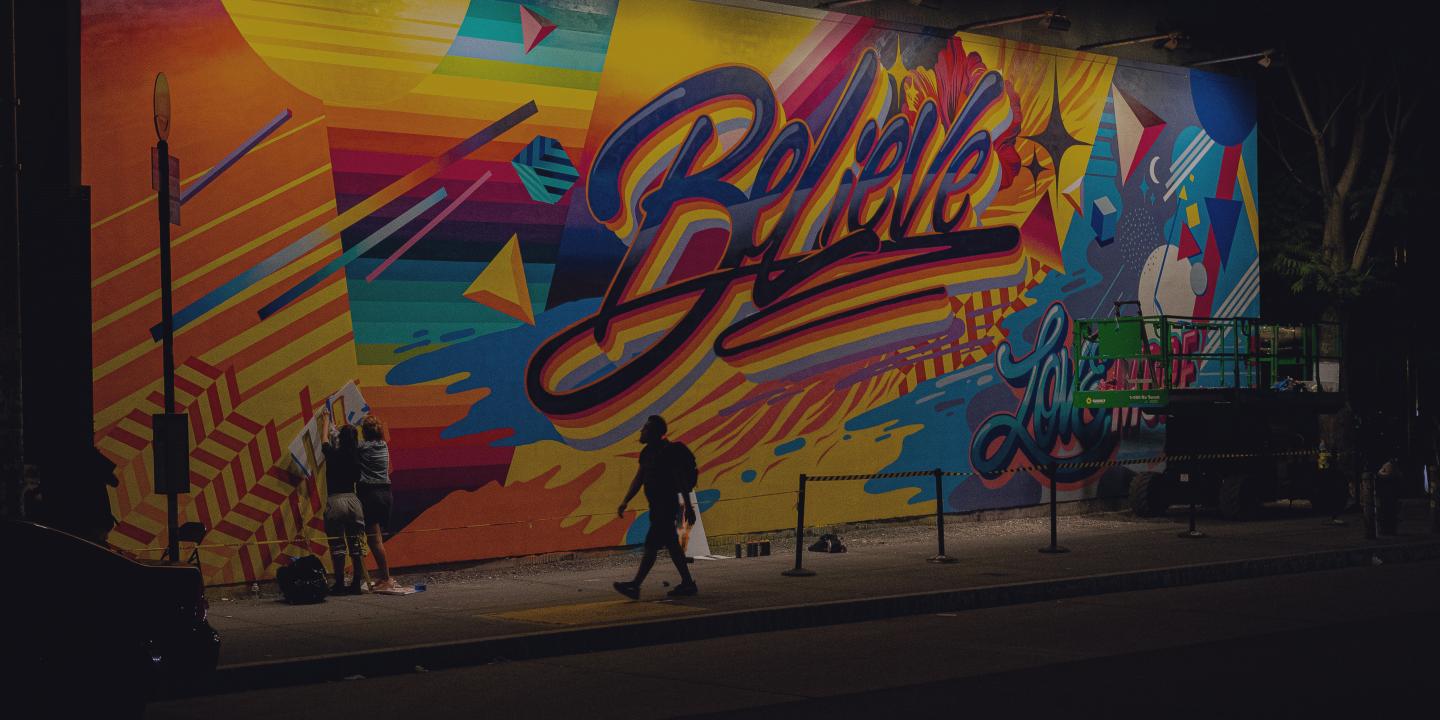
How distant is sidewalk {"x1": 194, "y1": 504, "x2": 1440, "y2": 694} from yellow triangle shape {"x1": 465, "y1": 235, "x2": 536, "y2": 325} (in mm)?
2943

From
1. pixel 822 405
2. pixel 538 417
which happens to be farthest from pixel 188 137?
pixel 822 405

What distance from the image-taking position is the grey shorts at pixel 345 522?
16.1 metres

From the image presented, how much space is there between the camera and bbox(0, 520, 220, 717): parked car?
8938 mm

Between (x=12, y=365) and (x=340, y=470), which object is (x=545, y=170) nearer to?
(x=340, y=470)

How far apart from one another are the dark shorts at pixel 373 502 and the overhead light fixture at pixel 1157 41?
13.6 m

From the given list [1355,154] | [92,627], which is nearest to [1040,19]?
[1355,154]

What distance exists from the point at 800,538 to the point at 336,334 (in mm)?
5372

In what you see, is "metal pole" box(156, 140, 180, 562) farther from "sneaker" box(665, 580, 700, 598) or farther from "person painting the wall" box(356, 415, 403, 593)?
"sneaker" box(665, 580, 700, 598)

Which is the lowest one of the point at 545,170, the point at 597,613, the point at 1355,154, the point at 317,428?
the point at 597,613

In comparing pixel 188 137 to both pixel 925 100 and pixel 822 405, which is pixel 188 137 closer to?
pixel 822 405

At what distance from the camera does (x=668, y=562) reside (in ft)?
61.9

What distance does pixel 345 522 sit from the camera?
1611 centimetres

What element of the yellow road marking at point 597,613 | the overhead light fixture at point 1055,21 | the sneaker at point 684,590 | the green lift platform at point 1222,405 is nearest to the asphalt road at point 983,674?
the yellow road marking at point 597,613

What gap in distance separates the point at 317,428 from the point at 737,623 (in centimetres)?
522
